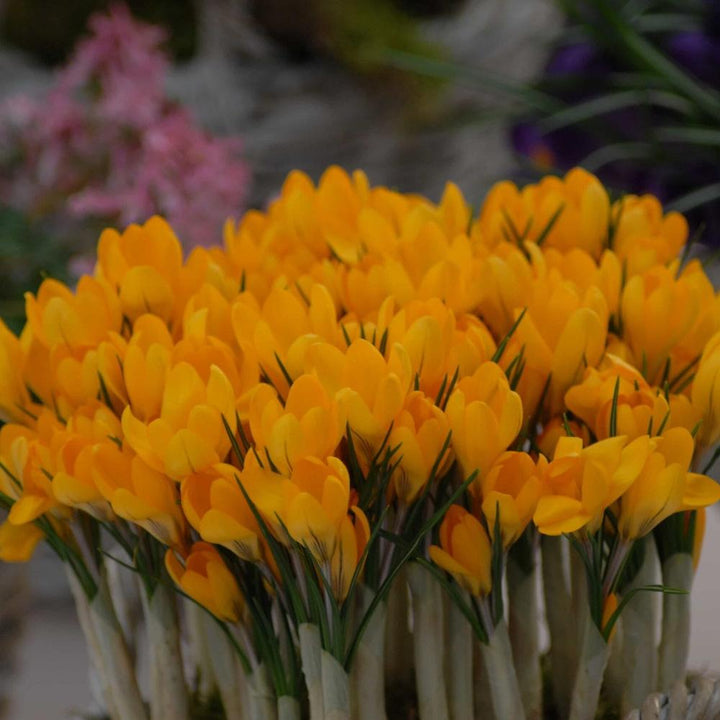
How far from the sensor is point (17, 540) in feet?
0.95

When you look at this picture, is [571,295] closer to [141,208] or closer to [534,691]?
[534,691]

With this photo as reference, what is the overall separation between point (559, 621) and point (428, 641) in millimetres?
50

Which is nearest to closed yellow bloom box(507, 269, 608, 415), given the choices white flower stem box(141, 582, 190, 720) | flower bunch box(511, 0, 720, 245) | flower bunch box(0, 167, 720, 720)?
flower bunch box(0, 167, 720, 720)

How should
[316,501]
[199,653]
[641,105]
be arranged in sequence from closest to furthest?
1. [316,501]
2. [199,653]
3. [641,105]

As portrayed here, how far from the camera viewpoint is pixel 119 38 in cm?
71

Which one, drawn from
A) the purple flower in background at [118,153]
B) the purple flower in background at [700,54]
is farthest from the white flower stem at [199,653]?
the purple flower in background at [700,54]

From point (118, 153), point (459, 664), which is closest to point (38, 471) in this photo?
point (459, 664)

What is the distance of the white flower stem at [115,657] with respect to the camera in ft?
0.97

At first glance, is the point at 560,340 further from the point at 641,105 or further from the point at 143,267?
the point at 641,105

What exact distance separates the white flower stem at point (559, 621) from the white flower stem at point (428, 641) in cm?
4

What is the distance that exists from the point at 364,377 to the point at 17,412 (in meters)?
0.10

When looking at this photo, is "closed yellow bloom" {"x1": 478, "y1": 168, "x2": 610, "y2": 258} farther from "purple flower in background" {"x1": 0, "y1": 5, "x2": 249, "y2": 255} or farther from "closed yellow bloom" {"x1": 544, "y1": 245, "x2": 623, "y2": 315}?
"purple flower in background" {"x1": 0, "y1": 5, "x2": 249, "y2": 255}

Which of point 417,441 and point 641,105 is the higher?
point 641,105

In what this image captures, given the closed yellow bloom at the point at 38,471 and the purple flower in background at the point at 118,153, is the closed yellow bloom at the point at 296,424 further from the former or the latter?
the purple flower in background at the point at 118,153
